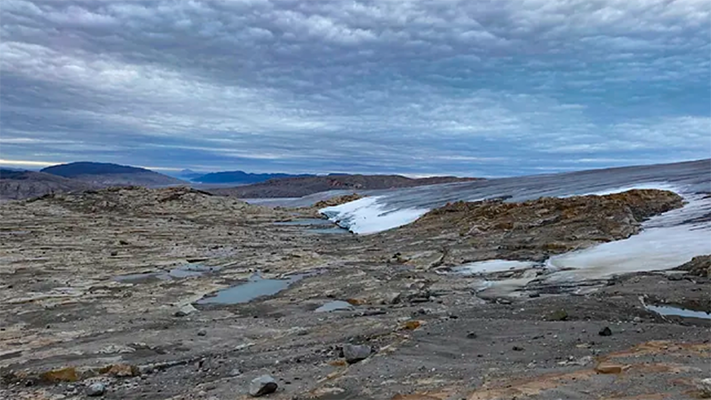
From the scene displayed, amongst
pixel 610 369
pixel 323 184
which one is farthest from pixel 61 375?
pixel 323 184

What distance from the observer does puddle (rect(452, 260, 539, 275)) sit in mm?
14915

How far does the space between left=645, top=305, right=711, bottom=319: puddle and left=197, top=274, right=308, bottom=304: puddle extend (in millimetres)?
8181

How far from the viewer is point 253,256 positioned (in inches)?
803

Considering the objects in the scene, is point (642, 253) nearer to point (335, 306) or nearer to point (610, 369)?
point (335, 306)

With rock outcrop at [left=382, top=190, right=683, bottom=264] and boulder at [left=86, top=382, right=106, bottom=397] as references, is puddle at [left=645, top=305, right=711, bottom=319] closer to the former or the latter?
rock outcrop at [left=382, top=190, right=683, bottom=264]

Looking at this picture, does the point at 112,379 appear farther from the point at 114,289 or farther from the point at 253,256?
the point at 253,256

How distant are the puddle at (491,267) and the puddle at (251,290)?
4.59 metres

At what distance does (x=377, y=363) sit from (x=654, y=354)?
3.18 metres

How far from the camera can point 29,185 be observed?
6097 inches

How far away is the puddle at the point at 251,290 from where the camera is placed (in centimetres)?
1270

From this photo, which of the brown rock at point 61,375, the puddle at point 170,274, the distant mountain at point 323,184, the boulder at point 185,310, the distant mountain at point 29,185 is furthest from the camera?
the distant mountain at point 323,184

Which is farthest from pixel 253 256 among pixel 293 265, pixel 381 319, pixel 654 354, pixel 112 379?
pixel 654 354

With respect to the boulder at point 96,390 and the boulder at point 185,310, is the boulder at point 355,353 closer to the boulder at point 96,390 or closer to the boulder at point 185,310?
the boulder at point 96,390

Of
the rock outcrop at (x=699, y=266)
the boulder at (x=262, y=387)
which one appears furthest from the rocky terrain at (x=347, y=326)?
the rock outcrop at (x=699, y=266)
